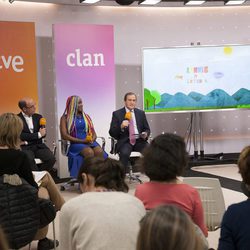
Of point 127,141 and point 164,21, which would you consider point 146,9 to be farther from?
point 127,141

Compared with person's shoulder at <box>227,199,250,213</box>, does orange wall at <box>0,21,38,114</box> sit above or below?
above

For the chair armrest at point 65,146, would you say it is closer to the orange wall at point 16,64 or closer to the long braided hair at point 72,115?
the long braided hair at point 72,115

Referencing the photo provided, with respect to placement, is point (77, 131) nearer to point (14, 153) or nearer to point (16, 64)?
point (16, 64)

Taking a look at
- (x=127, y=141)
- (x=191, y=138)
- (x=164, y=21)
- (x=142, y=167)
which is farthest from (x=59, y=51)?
(x=142, y=167)

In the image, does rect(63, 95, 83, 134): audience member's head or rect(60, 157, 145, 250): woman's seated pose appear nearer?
rect(60, 157, 145, 250): woman's seated pose

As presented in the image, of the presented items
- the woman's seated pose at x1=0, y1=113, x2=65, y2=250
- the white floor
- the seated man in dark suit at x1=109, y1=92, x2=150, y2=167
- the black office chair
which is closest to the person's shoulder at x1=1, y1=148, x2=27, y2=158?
the woman's seated pose at x1=0, y1=113, x2=65, y2=250

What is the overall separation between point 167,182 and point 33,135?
4786 mm

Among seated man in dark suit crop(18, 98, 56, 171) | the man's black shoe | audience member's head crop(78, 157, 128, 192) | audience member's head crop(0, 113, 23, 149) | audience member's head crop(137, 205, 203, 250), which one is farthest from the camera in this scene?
seated man in dark suit crop(18, 98, 56, 171)

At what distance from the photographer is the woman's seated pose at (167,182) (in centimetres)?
254

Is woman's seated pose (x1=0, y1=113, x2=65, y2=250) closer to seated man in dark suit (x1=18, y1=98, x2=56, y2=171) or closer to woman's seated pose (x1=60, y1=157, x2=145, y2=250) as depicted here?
woman's seated pose (x1=60, y1=157, x2=145, y2=250)

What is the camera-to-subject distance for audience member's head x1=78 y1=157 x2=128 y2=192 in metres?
2.50

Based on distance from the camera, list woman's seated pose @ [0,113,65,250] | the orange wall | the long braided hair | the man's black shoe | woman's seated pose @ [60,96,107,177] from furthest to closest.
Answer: the orange wall
the long braided hair
woman's seated pose @ [60,96,107,177]
the man's black shoe
woman's seated pose @ [0,113,65,250]

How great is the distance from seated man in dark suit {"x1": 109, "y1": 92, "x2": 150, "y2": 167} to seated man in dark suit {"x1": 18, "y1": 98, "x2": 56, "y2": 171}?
112 centimetres

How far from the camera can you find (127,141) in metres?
7.70
